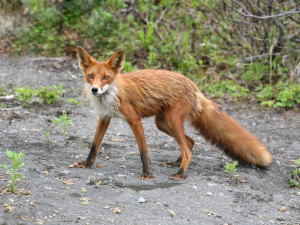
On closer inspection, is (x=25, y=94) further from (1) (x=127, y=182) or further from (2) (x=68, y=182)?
(1) (x=127, y=182)

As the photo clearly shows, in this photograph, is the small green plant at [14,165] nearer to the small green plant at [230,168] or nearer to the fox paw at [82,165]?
the fox paw at [82,165]

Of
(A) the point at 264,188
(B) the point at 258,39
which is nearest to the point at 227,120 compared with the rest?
(A) the point at 264,188

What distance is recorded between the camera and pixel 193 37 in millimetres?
9773

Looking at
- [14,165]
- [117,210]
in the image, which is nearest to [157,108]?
[117,210]

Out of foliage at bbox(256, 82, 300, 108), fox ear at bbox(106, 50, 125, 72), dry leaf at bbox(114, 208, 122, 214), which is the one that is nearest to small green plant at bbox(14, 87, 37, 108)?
fox ear at bbox(106, 50, 125, 72)

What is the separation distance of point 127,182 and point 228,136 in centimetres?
135

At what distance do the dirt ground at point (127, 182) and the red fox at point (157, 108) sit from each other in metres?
0.23

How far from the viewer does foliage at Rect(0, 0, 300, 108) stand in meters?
8.45

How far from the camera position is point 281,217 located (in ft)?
13.5

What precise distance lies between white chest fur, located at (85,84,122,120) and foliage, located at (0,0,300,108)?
3728 millimetres

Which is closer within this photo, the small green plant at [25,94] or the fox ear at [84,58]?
the fox ear at [84,58]

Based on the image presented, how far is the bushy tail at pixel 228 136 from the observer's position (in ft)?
16.9

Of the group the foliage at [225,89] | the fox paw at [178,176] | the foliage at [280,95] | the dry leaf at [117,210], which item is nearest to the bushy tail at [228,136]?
the fox paw at [178,176]

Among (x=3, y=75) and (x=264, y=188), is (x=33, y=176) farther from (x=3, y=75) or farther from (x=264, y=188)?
(x=3, y=75)
